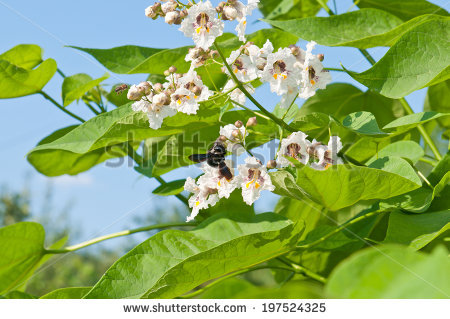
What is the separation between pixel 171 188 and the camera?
0.98 meters

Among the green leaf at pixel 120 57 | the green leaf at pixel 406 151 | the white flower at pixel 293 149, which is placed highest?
the green leaf at pixel 120 57

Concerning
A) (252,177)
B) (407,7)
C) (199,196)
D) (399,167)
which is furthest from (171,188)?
(407,7)

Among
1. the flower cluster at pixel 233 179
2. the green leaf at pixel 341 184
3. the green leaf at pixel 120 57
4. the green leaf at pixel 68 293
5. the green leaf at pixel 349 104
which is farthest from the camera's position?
the green leaf at pixel 349 104

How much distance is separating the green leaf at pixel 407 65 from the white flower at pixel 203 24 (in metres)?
0.24

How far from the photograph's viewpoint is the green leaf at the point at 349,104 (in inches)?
50.4

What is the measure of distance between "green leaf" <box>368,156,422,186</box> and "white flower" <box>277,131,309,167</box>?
131 mm

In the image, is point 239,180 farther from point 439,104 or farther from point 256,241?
point 439,104

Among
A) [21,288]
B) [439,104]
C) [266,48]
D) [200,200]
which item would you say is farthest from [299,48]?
[21,288]

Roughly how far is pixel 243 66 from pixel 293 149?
20 centimetres

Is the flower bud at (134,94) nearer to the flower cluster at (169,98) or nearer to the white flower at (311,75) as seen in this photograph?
the flower cluster at (169,98)

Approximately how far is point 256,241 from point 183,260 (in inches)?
4.8

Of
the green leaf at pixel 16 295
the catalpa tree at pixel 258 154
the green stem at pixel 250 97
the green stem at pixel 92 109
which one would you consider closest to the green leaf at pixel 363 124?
the catalpa tree at pixel 258 154

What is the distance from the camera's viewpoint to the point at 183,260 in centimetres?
68

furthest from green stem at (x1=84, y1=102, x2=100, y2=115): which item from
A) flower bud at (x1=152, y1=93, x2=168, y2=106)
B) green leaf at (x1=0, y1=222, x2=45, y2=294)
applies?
flower bud at (x1=152, y1=93, x2=168, y2=106)
